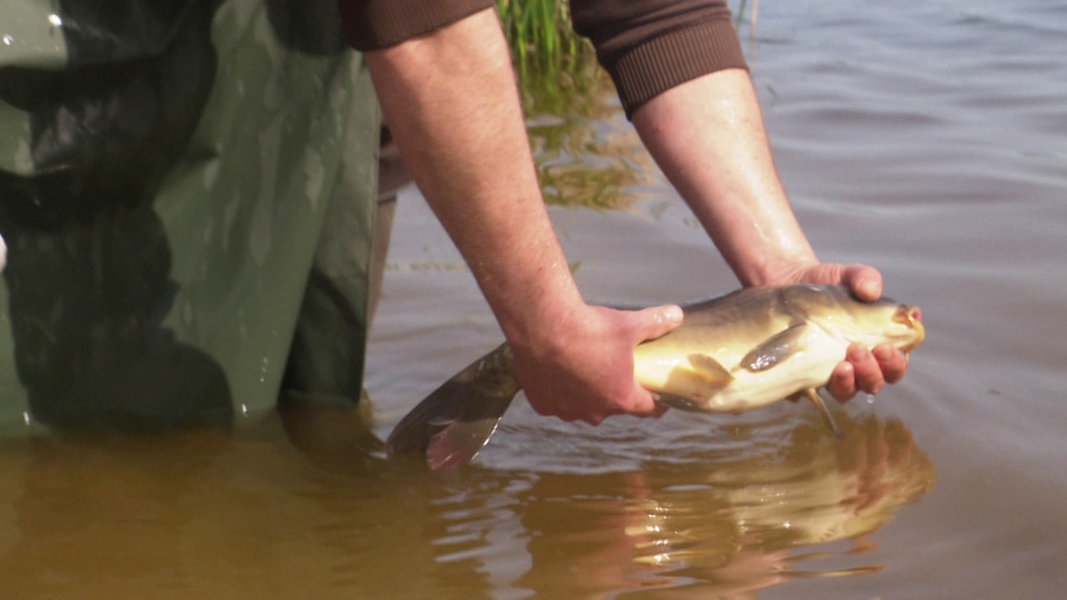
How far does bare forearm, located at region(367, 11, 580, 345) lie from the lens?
235cm

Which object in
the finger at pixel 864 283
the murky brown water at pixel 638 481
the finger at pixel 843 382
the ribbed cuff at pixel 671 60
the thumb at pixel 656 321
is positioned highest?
the ribbed cuff at pixel 671 60

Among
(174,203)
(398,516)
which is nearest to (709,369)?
(398,516)

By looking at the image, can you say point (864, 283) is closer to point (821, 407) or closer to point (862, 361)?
point (862, 361)

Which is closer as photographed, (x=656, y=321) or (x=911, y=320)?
(x=656, y=321)

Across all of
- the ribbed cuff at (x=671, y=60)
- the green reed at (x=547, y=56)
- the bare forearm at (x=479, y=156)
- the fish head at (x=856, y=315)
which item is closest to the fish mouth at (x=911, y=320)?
the fish head at (x=856, y=315)

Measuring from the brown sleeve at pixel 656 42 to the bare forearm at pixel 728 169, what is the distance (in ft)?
0.10

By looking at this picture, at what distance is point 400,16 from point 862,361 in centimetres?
118

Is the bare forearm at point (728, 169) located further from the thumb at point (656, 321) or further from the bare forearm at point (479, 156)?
the bare forearm at point (479, 156)

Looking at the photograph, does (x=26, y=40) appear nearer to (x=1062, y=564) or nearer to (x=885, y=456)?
(x=885, y=456)

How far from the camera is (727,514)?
2781 millimetres

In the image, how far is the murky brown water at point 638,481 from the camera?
253 cm

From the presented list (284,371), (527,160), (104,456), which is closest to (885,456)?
(527,160)

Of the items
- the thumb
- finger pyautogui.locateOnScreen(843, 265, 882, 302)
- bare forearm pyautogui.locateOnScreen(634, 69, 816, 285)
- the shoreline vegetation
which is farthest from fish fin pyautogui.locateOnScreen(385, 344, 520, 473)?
the shoreline vegetation

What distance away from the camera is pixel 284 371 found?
334 cm
